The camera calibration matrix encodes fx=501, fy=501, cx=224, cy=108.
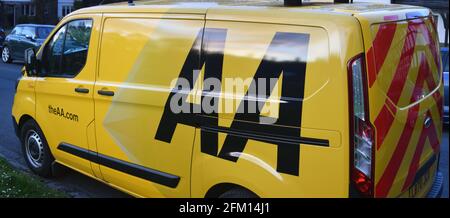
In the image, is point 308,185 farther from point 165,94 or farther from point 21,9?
point 21,9

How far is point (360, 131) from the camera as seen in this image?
286 centimetres

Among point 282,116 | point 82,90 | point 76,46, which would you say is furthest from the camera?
point 76,46

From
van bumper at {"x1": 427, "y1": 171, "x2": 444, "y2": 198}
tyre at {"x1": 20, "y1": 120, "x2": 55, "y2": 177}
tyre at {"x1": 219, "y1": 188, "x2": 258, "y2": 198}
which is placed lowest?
tyre at {"x1": 20, "y1": 120, "x2": 55, "y2": 177}

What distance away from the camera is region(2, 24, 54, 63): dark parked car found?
1734 cm

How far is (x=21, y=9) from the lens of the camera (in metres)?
46.9

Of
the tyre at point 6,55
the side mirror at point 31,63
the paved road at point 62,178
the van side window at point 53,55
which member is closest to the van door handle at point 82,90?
the van side window at point 53,55

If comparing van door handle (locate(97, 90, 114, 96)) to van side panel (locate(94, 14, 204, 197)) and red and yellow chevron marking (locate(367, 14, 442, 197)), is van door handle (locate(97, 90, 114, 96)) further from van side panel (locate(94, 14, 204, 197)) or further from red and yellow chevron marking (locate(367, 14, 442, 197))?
red and yellow chevron marking (locate(367, 14, 442, 197))

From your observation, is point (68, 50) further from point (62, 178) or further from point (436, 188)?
point (436, 188)

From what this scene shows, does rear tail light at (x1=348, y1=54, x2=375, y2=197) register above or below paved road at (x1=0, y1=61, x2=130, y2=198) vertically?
above

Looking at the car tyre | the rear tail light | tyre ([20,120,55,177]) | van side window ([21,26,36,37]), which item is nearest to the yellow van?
the rear tail light

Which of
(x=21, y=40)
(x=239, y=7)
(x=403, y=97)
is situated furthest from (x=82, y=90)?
(x=21, y=40)

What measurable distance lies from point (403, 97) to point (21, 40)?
55.0 ft
